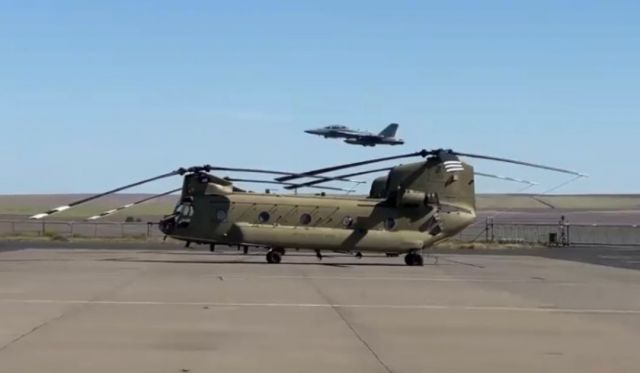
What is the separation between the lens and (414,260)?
117 feet

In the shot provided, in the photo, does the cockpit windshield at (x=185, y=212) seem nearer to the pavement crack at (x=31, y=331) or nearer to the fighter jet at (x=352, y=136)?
the pavement crack at (x=31, y=331)

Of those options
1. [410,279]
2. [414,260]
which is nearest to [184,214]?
[414,260]

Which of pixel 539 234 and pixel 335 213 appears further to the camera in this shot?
pixel 539 234

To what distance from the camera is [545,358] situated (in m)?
12.4

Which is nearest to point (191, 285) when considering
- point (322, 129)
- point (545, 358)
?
point (545, 358)

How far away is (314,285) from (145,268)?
7.71m

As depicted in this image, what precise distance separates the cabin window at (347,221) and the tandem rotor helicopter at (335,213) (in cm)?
3

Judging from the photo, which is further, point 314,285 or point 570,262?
point 570,262

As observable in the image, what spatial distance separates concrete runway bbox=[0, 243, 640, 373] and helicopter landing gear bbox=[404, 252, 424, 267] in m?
6.30

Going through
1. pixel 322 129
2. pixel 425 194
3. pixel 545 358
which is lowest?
pixel 545 358

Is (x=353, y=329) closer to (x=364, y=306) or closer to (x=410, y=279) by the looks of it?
(x=364, y=306)

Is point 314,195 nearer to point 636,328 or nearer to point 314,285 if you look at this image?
point 314,285

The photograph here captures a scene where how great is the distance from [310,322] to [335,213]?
19335 millimetres

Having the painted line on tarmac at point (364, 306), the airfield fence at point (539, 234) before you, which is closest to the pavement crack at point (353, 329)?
the painted line on tarmac at point (364, 306)
